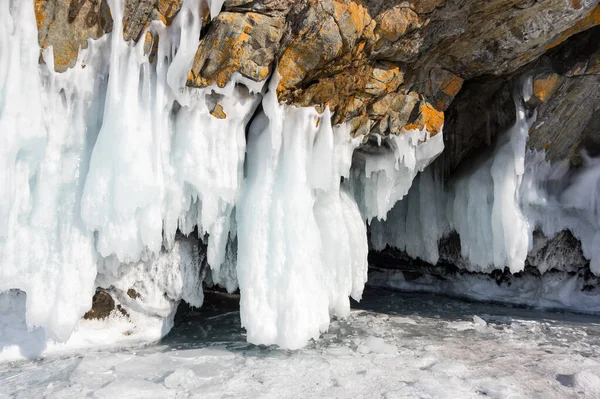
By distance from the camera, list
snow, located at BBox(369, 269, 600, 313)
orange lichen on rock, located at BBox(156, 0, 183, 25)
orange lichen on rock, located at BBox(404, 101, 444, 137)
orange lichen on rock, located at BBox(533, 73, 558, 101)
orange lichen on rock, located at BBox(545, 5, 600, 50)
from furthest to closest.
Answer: snow, located at BBox(369, 269, 600, 313) → orange lichen on rock, located at BBox(533, 73, 558, 101) → orange lichen on rock, located at BBox(404, 101, 444, 137) → orange lichen on rock, located at BBox(545, 5, 600, 50) → orange lichen on rock, located at BBox(156, 0, 183, 25)

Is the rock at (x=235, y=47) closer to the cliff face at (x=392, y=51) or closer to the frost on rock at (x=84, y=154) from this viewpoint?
the cliff face at (x=392, y=51)

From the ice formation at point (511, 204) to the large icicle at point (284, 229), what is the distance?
142 inches

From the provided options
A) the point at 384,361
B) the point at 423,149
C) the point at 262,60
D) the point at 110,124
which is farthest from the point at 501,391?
the point at 110,124

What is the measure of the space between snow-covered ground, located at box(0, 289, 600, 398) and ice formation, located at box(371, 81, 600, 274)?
1855mm

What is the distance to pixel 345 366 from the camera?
518cm

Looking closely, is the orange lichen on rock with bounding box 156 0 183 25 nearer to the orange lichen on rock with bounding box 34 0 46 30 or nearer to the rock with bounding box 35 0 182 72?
the rock with bounding box 35 0 182 72

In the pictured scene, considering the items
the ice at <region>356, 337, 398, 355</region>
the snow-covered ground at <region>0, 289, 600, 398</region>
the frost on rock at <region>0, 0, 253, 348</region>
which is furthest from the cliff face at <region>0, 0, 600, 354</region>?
the ice at <region>356, 337, 398, 355</region>

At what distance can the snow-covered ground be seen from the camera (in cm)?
452

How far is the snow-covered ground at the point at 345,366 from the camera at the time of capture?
4.52 meters

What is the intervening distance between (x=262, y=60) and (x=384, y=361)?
3959 mm

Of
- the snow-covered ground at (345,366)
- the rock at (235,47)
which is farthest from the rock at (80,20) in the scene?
the snow-covered ground at (345,366)

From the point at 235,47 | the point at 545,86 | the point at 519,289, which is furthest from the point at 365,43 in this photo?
the point at 519,289

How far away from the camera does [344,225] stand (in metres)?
6.82

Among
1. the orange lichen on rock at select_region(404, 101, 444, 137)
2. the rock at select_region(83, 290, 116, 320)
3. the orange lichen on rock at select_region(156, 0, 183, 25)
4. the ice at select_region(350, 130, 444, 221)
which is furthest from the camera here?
the ice at select_region(350, 130, 444, 221)
